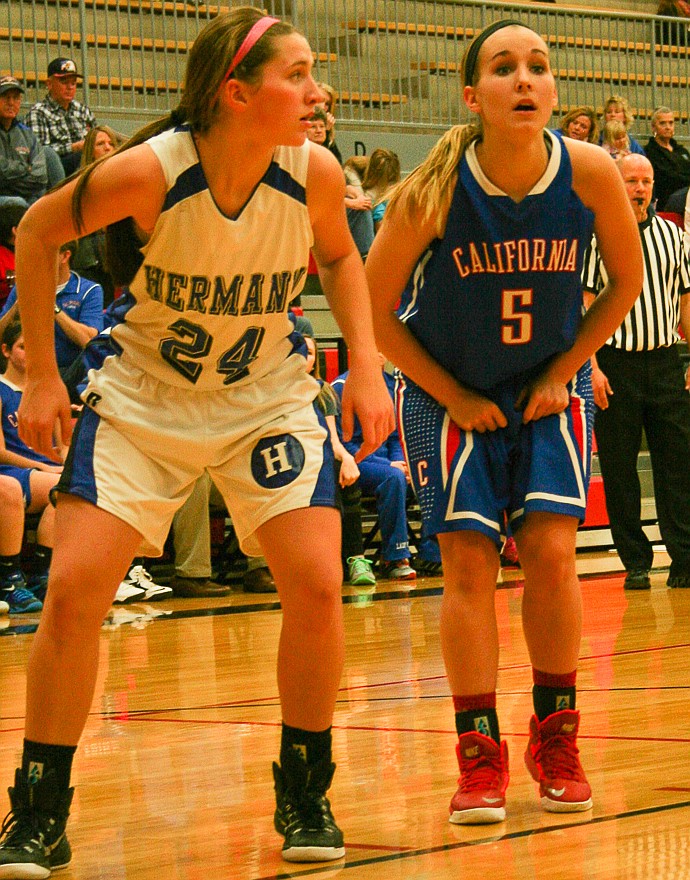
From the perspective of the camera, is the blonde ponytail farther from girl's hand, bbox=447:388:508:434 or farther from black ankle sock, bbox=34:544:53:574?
black ankle sock, bbox=34:544:53:574

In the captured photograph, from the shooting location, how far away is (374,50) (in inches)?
572

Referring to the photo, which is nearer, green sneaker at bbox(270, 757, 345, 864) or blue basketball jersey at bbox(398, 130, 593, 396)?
green sneaker at bbox(270, 757, 345, 864)

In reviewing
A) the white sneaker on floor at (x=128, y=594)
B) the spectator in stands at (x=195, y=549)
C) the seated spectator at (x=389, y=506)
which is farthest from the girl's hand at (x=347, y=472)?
the white sneaker on floor at (x=128, y=594)

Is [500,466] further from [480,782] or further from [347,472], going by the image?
[347,472]

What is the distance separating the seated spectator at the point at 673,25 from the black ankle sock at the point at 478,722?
588 inches

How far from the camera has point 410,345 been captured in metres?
3.24

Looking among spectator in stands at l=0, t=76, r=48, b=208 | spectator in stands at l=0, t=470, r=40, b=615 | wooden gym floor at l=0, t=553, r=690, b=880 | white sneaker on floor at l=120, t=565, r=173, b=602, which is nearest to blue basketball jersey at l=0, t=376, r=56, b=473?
spectator in stands at l=0, t=470, r=40, b=615

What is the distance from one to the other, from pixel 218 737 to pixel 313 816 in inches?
47.5

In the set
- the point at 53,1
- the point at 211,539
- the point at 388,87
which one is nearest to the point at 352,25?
the point at 388,87

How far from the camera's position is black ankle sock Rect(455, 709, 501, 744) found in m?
3.04

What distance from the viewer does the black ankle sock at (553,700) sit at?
312cm

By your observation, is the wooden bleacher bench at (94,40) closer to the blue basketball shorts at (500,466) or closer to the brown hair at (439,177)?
the brown hair at (439,177)

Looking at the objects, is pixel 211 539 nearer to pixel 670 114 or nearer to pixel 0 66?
pixel 0 66

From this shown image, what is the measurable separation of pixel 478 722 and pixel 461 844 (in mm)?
411
